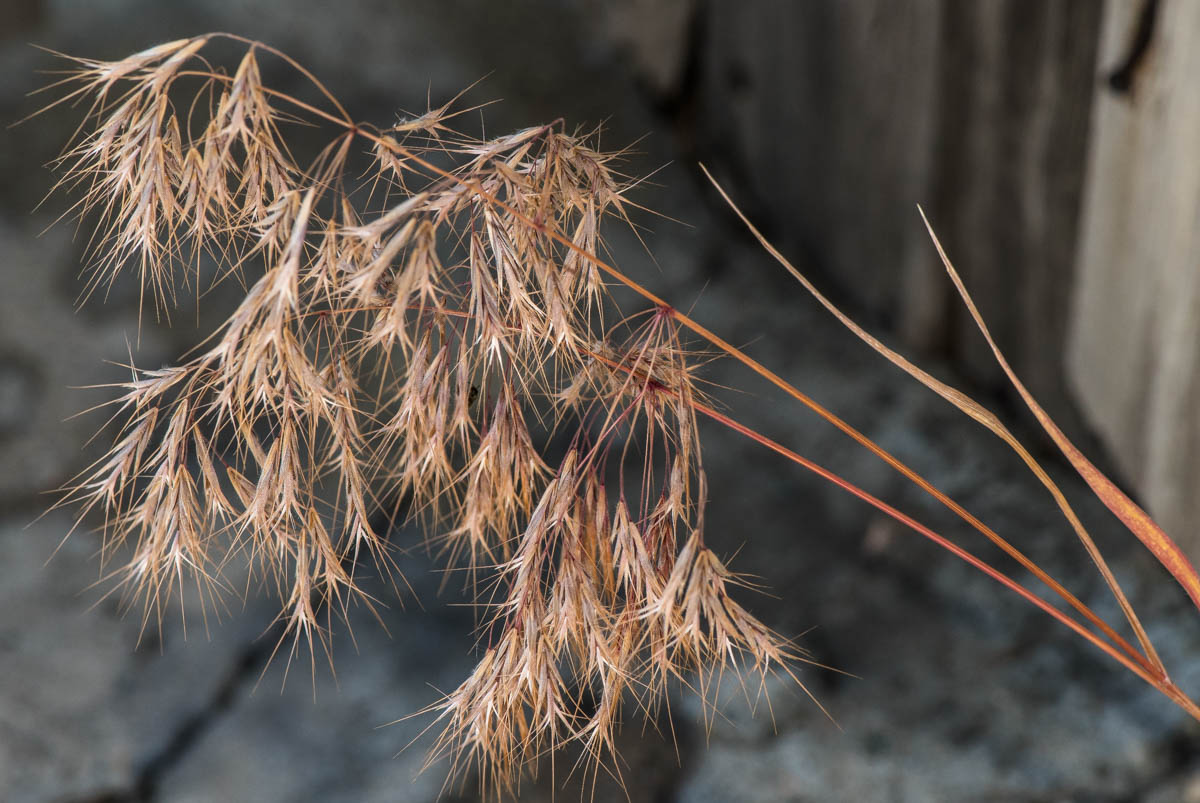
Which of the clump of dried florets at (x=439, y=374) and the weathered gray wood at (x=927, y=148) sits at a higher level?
the clump of dried florets at (x=439, y=374)

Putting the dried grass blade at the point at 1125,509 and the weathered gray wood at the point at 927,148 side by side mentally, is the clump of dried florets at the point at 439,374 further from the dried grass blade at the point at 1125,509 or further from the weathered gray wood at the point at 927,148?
the weathered gray wood at the point at 927,148

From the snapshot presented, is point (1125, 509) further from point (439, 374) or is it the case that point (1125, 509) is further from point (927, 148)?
point (927, 148)

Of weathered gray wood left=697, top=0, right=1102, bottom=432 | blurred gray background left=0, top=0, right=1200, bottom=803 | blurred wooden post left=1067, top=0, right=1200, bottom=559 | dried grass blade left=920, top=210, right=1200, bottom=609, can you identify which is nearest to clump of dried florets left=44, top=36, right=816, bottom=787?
dried grass blade left=920, top=210, right=1200, bottom=609

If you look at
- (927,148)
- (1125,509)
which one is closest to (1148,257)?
(927,148)

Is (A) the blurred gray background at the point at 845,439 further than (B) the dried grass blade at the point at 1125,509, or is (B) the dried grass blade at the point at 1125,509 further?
(A) the blurred gray background at the point at 845,439

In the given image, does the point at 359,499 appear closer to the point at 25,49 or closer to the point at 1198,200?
the point at 1198,200

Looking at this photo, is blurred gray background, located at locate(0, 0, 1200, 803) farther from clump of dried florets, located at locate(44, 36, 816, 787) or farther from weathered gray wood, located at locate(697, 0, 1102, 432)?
clump of dried florets, located at locate(44, 36, 816, 787)

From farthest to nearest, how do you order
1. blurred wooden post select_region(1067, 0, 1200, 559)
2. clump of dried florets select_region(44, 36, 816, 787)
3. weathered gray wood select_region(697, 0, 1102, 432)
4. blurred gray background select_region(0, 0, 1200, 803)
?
weathered gray wood select_region(697, 0, 1102, 432) → blurred gray background select_region(0, 0, 1200, 803) → blurred wooden post select_region(1067, 0, 1200, 559) → clump of dried florets select_region(44, 36, 816, 787)

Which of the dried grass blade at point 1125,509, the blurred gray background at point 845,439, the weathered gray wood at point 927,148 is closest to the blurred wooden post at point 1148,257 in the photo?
the blurred gray background at point 845,439
